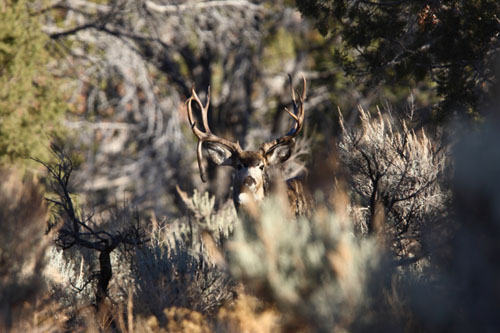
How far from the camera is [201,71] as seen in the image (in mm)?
20078

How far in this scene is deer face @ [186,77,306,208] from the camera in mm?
8188

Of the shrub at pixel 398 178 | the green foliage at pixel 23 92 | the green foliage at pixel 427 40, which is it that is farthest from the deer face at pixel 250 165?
the green foliage at pixel 23 92

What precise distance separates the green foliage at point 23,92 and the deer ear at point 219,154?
3998 mm

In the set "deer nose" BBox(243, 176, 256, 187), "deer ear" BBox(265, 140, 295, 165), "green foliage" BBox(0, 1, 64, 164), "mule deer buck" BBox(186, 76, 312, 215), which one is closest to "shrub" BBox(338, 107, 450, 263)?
"mule deer buck" BBox(186, 76, 312, 215)

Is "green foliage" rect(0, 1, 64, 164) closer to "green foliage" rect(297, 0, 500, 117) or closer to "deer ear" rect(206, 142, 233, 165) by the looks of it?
"deer ear" rect(206, 142, 233, 165)

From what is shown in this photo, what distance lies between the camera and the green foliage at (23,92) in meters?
11.7

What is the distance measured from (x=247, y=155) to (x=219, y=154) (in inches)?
23.9

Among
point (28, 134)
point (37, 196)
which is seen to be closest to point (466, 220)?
point (37, 196)

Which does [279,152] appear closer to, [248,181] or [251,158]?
[251,158]

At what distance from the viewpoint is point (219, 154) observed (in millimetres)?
8938

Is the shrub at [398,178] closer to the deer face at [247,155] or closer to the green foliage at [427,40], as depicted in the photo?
the green foliage at [427,40]

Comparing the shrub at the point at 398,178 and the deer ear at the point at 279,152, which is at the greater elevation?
the deer ear at the point at 279,152

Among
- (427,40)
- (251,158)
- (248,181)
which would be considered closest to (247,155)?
(251,158)

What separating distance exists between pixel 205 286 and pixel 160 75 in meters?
13.9
